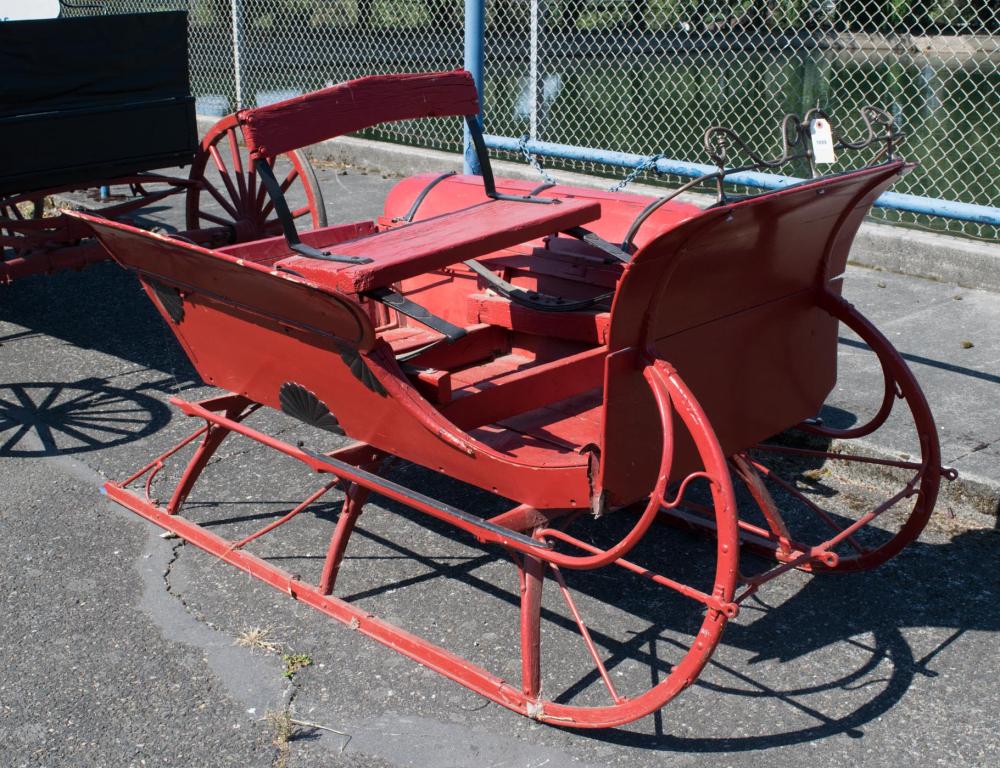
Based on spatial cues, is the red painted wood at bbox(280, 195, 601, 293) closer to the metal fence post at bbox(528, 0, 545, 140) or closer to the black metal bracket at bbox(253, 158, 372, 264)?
the black metal bracket at bbox(253, 158, 372, 264)

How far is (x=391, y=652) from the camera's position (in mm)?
3566

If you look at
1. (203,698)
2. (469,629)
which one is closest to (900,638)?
(469,629)

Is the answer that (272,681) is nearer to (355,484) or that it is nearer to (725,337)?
(355,484)

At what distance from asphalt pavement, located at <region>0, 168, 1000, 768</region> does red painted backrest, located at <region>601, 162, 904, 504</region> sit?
2.15ft

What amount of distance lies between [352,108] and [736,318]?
147cm

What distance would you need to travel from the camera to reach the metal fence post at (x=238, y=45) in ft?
36.5

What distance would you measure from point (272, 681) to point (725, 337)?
5.32 feet

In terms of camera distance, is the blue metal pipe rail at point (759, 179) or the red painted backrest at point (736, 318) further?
the blue metal pipe rail at point (759, 179)

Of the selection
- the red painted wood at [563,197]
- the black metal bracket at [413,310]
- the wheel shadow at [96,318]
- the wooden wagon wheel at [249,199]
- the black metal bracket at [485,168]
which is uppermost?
the black metal bracket at [485,168]

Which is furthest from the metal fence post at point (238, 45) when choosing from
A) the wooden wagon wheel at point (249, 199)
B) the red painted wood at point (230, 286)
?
the red painted wood at point (230, 286)

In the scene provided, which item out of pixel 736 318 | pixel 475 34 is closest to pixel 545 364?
pixel 736 318

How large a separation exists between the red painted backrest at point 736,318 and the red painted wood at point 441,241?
29.9 inches

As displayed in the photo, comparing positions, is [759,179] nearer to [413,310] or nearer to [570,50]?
[413,310]

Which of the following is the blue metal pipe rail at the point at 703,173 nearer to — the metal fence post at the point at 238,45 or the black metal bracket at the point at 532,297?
the black metal bracket at the point at 532,297
